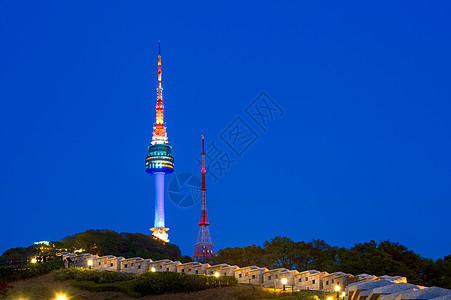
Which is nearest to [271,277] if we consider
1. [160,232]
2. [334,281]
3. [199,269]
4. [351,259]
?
[334,281]

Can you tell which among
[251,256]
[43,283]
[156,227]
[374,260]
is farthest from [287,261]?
[156,227]

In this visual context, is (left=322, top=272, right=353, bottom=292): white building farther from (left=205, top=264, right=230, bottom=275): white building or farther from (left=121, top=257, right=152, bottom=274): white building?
(left=121, top=257, right=152, bottom=274): white building

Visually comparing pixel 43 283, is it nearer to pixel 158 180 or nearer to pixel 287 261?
pixel 287 261

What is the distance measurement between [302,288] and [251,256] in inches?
976

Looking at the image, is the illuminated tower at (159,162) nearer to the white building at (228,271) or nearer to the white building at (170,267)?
the white building at (170,267)

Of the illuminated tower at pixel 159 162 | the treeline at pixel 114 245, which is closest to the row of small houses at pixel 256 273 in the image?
the treeline at pixel 114 245

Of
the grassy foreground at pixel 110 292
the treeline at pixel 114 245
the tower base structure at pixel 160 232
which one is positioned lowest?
the grassy foreground at pixel 110 292

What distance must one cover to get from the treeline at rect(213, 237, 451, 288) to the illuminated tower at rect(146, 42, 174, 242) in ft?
273

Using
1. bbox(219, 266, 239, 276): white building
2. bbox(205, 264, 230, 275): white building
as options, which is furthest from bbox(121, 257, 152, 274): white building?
bbox(219, 266, 239, 276): white building

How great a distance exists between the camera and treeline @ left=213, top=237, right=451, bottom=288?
38.7 m

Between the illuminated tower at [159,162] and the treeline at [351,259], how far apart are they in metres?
83.1

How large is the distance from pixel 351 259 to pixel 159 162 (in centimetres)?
10024

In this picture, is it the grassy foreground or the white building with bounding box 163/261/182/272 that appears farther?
the white building with bounding box 163/261/182/272

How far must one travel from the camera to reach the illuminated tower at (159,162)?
5428 inches
